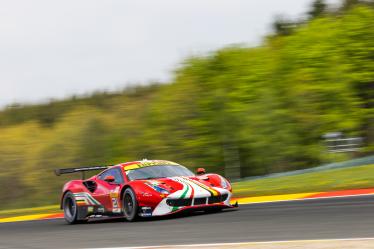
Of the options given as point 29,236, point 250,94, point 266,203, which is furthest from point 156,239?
point 250,94

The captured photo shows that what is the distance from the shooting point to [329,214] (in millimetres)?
10508

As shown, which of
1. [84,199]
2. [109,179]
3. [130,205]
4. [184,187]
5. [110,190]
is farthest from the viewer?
[84,199]

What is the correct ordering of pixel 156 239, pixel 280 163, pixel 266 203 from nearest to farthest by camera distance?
pixel 156 239
pixel 266 203
pixel 280 163

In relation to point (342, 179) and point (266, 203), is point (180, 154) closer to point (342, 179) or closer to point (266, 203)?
point (342, 179)

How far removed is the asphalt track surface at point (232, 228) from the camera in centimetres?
882

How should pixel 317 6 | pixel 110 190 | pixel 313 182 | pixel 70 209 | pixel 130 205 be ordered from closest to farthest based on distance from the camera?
pixel 130 205 → pixel 110 190 → pixel 70 209 → pixel 313 182 → pixel 317 6

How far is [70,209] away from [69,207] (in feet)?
0.23

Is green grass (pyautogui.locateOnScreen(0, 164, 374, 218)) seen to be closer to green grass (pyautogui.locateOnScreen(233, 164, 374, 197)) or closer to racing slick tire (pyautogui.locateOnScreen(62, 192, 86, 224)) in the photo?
green grass (pyautogui.locateOnScreen(233, 164, 374, 197))

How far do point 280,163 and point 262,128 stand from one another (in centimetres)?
160

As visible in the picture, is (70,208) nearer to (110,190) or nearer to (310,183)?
(110,190)

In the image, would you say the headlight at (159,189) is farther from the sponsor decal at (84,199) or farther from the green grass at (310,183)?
the green grass at (310,183)

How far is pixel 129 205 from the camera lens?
42.1ft

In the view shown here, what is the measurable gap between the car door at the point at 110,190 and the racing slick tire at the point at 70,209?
2.53ft

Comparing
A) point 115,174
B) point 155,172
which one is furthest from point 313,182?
point 115,174
